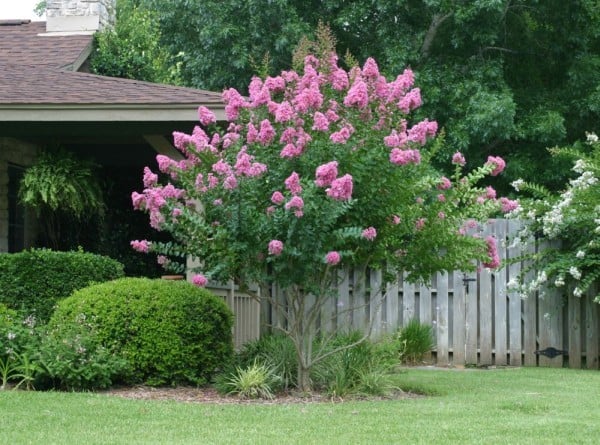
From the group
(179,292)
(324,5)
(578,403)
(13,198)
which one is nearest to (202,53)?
(324,5)

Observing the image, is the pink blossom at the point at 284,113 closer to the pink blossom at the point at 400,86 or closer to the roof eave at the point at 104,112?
the pink blossom at the point at 400,86

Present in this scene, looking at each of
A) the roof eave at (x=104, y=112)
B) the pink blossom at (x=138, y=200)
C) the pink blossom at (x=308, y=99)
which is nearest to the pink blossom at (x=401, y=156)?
the pink blossom at (x=308, y=99)

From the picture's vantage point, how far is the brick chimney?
1445 cm

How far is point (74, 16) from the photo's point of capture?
571 inches

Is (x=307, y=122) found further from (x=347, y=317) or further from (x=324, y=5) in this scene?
(x=324, y=5)

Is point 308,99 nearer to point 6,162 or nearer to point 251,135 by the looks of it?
point 251,135

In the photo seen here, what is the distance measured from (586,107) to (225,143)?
9456mm

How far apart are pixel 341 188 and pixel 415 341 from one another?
5.02 metres

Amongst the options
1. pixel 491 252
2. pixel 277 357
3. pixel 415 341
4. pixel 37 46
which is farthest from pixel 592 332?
pixel 37 46

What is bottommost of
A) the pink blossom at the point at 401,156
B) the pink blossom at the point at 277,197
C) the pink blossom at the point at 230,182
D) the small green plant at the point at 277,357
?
the small green plant at the point at 277,357

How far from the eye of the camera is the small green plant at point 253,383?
8039 millimetres

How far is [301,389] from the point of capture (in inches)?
330

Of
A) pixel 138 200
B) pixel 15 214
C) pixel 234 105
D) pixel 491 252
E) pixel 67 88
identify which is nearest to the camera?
pixel 138 200

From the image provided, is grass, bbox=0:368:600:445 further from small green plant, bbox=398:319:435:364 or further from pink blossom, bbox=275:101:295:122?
small green plant, bbox=398:319:435:364
